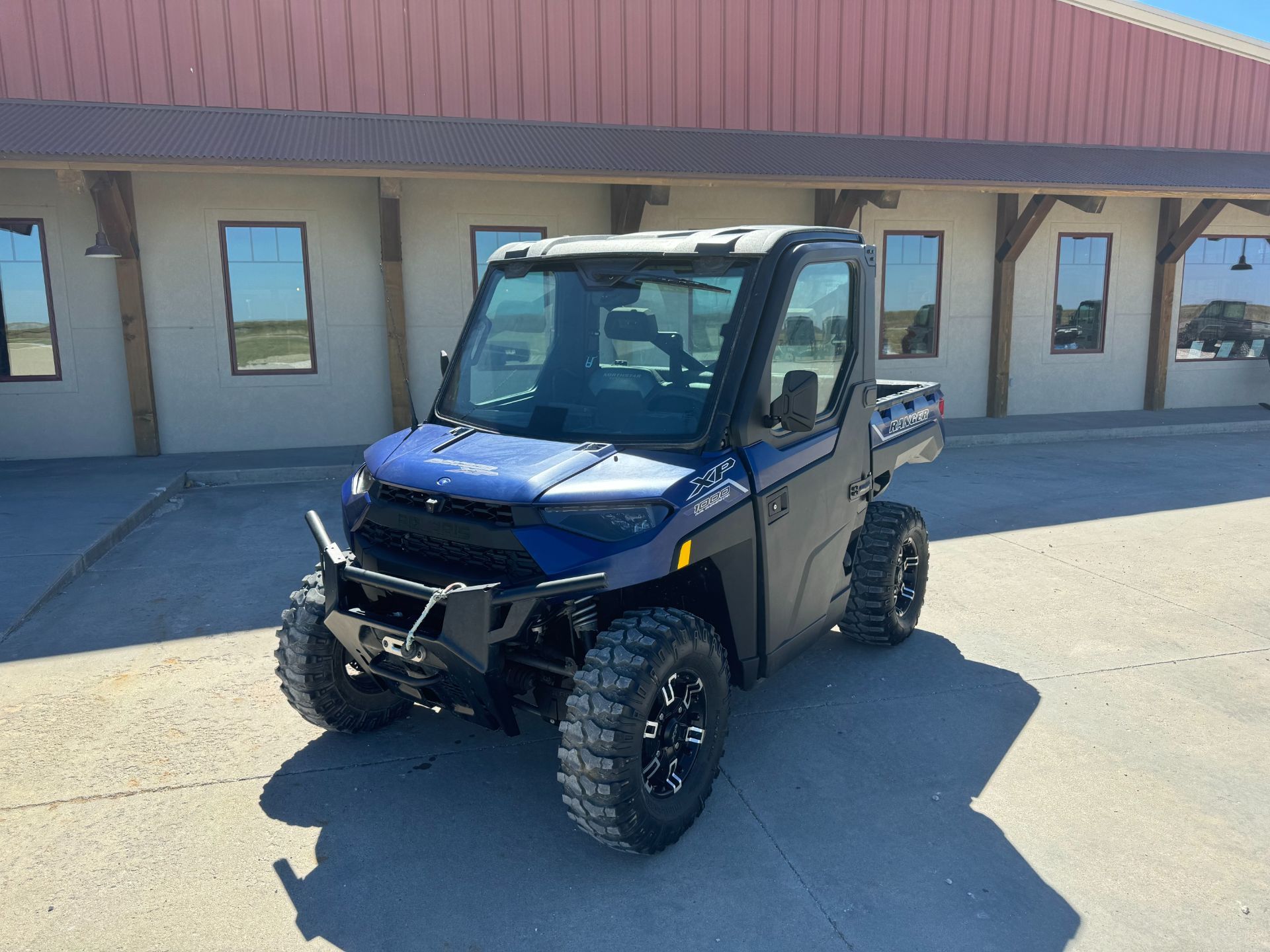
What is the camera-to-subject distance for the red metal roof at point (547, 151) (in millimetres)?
9180

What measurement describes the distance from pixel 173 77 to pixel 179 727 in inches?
350

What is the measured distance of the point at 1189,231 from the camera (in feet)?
46.7

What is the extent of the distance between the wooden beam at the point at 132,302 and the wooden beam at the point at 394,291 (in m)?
2.74

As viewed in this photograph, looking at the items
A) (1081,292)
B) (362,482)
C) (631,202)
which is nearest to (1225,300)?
(1081,292)

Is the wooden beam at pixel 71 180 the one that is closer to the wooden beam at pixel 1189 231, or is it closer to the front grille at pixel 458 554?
the front grille at pixel 458 554

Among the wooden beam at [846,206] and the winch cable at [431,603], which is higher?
the wooden beam at [846,206]

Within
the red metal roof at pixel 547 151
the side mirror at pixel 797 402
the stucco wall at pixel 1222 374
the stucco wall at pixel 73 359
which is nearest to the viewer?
the side mirror at pixel 797 402

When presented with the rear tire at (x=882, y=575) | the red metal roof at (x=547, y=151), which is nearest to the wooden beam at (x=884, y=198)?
the red metal roof at (x=547, y=151)

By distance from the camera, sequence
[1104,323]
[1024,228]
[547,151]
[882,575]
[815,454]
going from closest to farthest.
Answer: [815,454]
[882,575]
[547,151]
[1024,228]
[1104,323]

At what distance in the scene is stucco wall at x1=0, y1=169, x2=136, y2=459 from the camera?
10461 mm

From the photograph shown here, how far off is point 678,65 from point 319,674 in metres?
10.4

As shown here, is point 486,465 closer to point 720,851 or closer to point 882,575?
point 720,851

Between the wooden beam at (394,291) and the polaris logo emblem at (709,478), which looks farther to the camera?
the wooden beam at (394,291)

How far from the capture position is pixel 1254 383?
15.6 m
